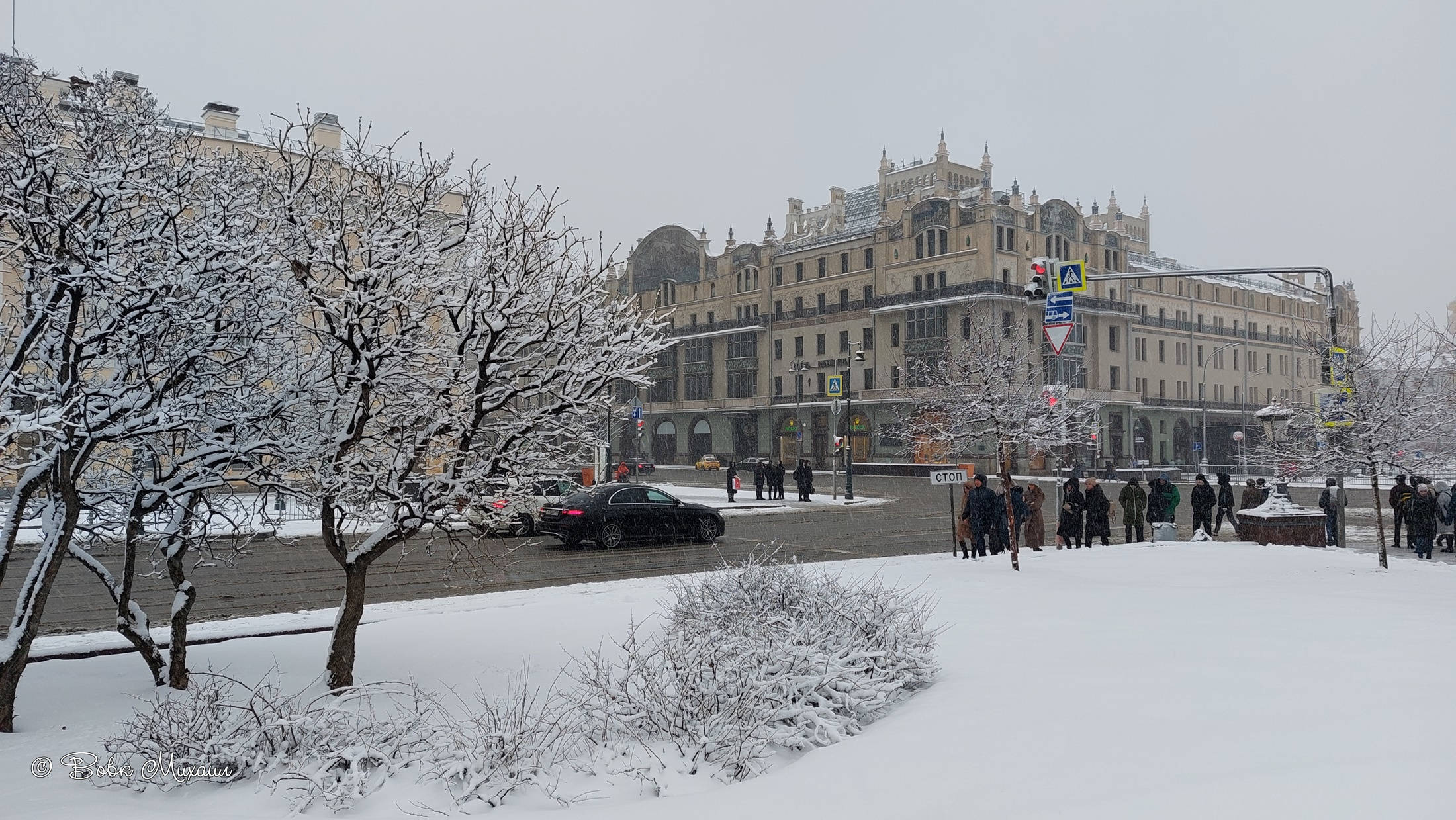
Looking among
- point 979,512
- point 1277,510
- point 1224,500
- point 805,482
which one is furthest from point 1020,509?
point 805,482

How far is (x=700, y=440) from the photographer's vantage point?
81.6m

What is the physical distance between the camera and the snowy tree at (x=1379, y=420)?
53.6 ft

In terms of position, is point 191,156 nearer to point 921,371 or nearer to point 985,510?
point 985,510

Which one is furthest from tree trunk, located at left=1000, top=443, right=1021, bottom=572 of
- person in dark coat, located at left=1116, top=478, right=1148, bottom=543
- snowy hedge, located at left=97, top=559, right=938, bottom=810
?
snowy hedge, located at left=97, top=559, right=938, bottom=810

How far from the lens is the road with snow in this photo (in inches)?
527

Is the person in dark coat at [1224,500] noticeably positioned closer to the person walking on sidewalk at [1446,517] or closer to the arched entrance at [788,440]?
the person walking on sidewalk at [1446,517]

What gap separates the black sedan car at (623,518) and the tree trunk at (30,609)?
12848 millimetres

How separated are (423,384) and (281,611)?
5864 millimetres

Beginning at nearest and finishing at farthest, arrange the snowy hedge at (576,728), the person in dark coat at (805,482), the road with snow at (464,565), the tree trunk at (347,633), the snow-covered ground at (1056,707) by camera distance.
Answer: the snow-covered ground at (1056,707), the snowy hedge at (576,728), the tree trunk at (347,633), the road with snow at (464,565), the person in dark coat at (805,482)

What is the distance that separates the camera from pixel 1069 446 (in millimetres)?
57406

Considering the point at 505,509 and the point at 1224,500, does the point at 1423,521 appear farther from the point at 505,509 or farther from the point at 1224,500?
the point at 505,509

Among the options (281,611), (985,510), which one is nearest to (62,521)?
(281,611)

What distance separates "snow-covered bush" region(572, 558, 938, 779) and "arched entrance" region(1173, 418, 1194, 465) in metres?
72.6

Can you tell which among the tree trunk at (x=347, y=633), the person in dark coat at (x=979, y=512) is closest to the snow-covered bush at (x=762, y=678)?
the tree trunk at (x=347, y=633)
